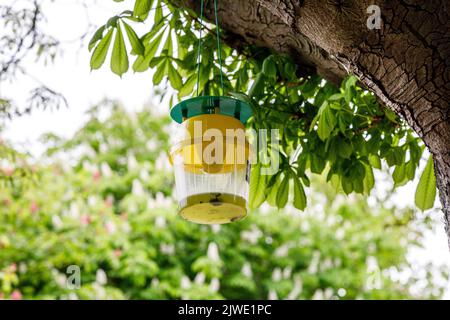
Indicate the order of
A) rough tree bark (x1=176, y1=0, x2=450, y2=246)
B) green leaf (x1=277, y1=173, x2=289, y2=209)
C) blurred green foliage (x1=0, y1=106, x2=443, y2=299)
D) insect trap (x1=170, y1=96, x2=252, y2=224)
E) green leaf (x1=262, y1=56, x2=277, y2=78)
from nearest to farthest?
rough tree bark (x1=176, y1=0, x2=450, y2=246)
insect trap (x1=170, y1=96, x2=252, y2=224)
green leaf (x1=262, y1=56, x2=277, y2=78)
green leaf (x1=277, y1=173, x2=289, y2=209)
blurred green foliage (x1=0, y1=106, x2=443, y2=299)

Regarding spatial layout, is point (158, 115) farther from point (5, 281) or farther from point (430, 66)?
point (430, 66)

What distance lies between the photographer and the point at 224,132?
50.2 inches

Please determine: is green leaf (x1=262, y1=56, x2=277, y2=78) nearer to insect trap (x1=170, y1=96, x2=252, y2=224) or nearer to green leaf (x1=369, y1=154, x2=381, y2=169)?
insect trap (x1=170, y1=96, x2=252, y2=224)

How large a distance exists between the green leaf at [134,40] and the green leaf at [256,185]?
0.39 metres

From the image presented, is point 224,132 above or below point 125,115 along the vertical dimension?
below

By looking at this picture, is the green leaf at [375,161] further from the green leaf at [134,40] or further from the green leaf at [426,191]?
the green leaf at [134,40]

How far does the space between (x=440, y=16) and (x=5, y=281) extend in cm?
390

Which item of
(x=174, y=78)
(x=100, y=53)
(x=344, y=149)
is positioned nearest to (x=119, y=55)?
(x=100, y=53)

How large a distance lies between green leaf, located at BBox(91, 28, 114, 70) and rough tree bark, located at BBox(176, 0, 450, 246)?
0.50 meters

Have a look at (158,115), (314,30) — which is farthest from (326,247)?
(314,30)

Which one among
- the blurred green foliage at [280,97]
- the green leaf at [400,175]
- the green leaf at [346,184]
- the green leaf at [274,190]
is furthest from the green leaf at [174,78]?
the green leaf at [400,175]

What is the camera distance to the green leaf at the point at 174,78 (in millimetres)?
1612

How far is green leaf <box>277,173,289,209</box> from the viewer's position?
1554 millimetres

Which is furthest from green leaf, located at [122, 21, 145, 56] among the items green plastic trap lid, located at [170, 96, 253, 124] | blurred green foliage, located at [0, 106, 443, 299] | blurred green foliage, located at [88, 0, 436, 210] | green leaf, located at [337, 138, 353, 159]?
blurred green foliage, located at [0, 106, 443, 299]
